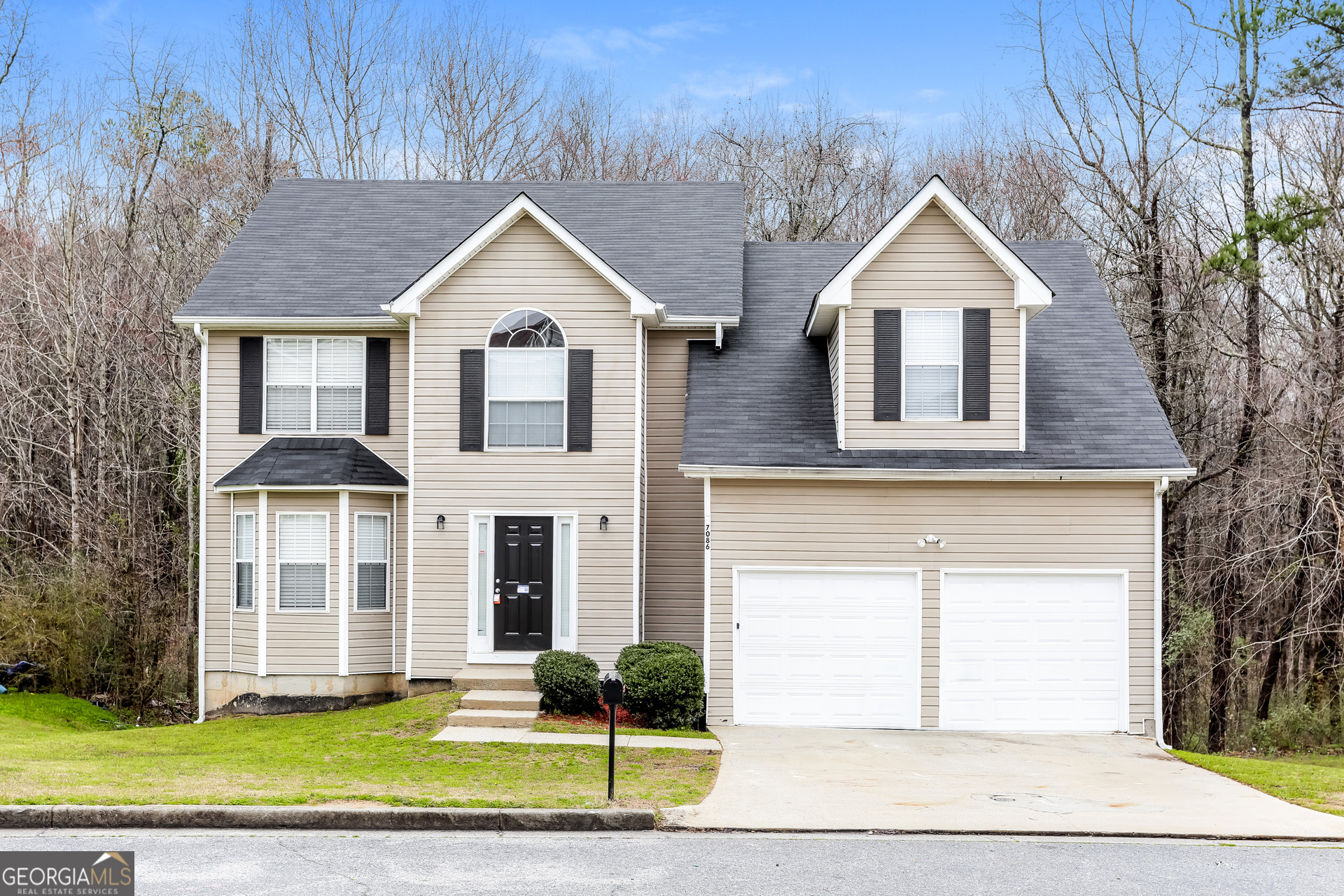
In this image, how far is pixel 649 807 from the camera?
8812mm

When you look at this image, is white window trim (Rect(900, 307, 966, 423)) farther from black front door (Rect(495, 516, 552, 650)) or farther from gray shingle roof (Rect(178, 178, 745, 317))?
black front door (Rect(495, 516, 552, 650))

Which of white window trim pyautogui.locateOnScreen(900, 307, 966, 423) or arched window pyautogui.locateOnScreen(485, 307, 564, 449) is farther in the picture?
arched window pyautogui.locateOnScreen(485, 307, 564, 449)

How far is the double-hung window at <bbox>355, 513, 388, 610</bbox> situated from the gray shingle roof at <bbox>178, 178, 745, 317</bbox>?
10.2 feet

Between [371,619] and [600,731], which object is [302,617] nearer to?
[371,619]

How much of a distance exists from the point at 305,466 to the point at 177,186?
13.7 m

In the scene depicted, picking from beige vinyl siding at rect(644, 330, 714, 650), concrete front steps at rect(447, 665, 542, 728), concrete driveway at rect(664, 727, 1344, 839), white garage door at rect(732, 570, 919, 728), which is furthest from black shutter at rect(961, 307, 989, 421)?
concrete front steps at rect(447, 665, 542, 728)

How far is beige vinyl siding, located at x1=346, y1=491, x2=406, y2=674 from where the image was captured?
15195mm

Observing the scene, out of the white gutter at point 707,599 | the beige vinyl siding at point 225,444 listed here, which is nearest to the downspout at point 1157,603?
the white gutter at point 707,599

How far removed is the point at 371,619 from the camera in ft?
50.4

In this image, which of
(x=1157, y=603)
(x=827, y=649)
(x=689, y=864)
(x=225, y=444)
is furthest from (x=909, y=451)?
(x=225, y=444)

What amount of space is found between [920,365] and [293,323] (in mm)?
9240

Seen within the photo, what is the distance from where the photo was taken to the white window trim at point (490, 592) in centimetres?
1484

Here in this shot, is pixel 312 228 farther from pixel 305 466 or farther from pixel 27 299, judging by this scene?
pixel 27 299

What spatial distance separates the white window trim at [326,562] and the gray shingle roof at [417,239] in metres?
2.96
